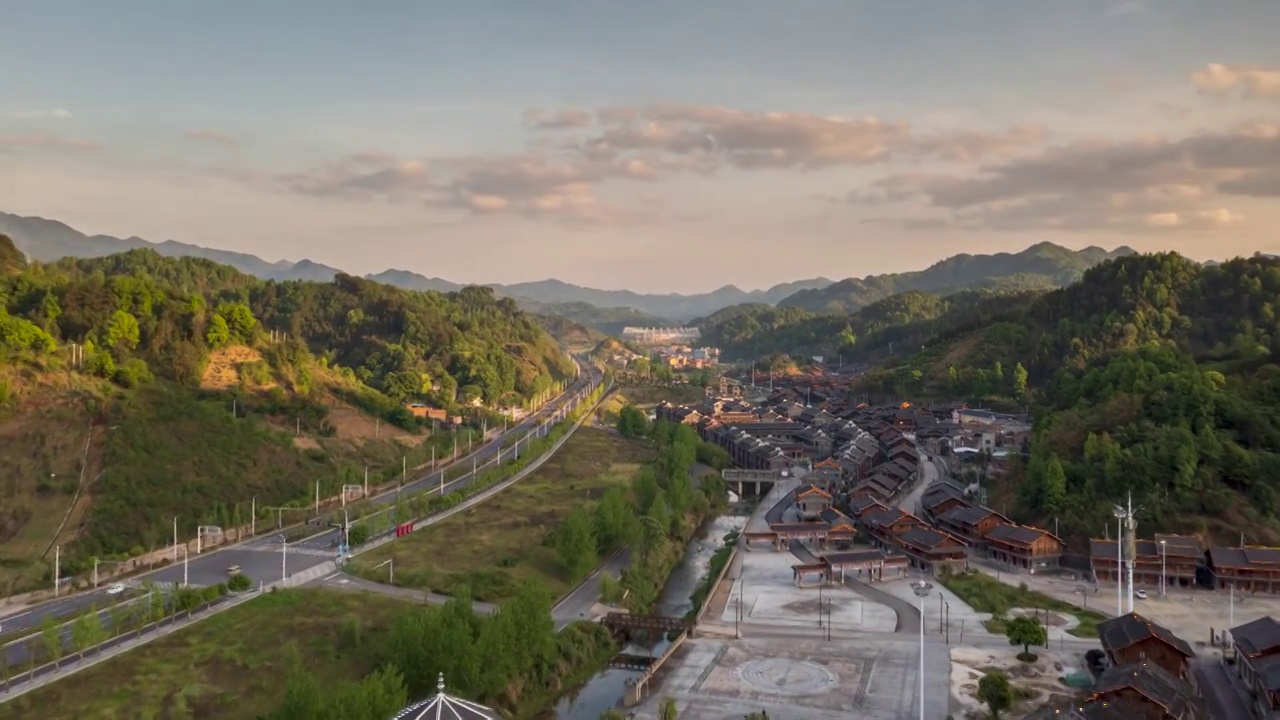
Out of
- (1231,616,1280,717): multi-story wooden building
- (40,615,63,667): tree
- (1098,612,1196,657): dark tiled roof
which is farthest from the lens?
(1098,612,1196,657): dark tiled roof

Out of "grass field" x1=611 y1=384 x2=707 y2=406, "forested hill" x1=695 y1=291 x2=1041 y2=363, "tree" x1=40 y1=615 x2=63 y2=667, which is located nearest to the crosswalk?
"tree" x1=40 y1=615 x2=63 y2=667

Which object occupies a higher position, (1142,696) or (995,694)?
(1142,696)

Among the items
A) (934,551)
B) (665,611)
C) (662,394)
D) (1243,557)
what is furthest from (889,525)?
(662,394)

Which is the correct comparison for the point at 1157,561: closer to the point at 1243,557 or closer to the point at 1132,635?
the point at 1243,557

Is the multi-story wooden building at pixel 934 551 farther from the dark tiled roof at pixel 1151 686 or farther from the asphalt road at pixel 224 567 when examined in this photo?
the asphalt road at pixel 224 567

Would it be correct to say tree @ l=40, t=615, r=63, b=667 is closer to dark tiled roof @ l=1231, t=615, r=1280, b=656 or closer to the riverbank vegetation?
the riverbank vegetation

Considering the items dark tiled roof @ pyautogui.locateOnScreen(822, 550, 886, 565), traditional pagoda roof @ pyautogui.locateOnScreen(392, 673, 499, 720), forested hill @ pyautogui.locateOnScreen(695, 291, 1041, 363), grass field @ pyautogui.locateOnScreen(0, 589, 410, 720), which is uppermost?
forested hill @ pyautogui.locateOnScreen(695, 291, 1041, 363)
